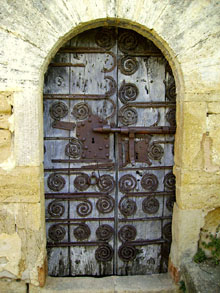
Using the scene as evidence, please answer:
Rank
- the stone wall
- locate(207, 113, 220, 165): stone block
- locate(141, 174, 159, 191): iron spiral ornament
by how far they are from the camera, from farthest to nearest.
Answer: locate(141, 174, 159, 191): iron spiral ornament, locate(207, 113, 220, 165): stone block, the stone wall

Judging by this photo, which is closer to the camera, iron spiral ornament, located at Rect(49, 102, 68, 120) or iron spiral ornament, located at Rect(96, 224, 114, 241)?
iron spiral ornament, located at Rect(49, 102, 68, 120)

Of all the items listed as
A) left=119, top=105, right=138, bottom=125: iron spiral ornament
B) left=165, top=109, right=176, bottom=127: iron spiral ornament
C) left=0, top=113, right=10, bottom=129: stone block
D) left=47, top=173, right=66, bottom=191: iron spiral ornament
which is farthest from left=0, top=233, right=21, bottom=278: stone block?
left=165, top=109, right=176, bottom=127: iron spiral ornament

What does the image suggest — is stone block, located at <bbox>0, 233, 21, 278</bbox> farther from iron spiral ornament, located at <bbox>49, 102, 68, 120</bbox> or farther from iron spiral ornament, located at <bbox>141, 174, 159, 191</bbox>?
iron spiral ornament, located at <bbox>141, 174, 159, 191</bbox>

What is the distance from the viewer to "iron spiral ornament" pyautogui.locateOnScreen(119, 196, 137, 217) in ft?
8.37

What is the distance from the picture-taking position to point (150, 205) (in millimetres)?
2562

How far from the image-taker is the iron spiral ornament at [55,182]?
2.44 meters

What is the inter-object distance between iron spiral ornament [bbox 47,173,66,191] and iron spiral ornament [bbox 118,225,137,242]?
2.50ft

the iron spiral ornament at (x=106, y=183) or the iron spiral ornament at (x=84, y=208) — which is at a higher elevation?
the iron spiral ornament at (x=106, y=183)

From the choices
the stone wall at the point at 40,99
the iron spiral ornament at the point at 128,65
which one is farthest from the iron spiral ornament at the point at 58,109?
the iron spiral ornament at the point at 128,65

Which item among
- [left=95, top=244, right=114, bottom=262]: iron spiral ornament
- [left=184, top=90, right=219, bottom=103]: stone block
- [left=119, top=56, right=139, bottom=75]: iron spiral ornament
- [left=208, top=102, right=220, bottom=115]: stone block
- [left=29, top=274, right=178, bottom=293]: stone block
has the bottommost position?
A: [left=29, top=274, right=178, bottom=293]: stone block

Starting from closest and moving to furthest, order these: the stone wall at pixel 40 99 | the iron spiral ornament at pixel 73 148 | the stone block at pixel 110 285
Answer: the stone wall at pixel 40 99 < the stone block at pixel 110 285 < the iron spiral ornament at pixel 73 148

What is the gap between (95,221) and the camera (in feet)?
8.38

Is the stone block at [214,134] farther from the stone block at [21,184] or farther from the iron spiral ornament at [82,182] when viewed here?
the stone block at [21,184]

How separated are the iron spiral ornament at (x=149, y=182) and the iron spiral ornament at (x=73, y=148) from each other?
0.70m
